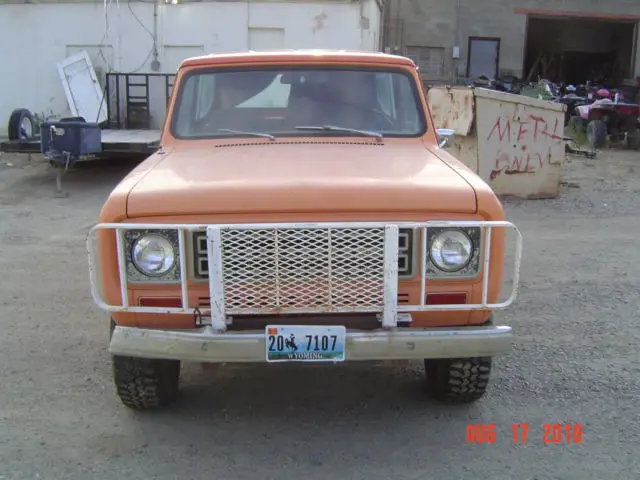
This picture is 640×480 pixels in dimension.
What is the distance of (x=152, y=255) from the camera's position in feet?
9.93

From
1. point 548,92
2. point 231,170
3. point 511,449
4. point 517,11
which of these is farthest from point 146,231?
point 517,11

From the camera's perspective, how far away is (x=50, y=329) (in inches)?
186

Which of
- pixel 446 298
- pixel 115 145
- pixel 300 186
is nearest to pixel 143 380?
pixel 300 186

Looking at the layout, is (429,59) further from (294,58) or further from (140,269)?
(140,269)

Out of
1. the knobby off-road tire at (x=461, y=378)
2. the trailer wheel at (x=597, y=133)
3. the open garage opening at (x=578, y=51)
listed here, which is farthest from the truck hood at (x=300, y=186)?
the open garage opening at (x=578, y=51)

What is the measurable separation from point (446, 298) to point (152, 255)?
136 centimetres

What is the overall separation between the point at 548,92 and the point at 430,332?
57.8ft

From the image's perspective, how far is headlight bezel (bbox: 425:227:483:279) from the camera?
9.93 feet

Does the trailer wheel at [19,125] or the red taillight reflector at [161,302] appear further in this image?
the trailer wheel at [19,125]

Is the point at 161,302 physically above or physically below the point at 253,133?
below

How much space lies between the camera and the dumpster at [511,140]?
9.39m

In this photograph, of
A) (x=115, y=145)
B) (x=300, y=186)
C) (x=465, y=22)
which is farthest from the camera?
(x=465, y=22)

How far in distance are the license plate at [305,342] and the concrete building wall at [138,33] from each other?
1107 cm
